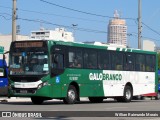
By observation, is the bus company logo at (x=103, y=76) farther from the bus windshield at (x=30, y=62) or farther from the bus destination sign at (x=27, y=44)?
the bus destination sign at (x=27, y=44)

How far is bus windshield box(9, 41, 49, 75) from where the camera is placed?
25250 mm

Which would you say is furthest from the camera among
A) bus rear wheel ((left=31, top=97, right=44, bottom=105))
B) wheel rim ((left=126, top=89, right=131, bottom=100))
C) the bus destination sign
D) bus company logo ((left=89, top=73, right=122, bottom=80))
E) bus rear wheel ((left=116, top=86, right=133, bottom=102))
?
wheel rim ((left=126, top=89, right=131, bottom=100))

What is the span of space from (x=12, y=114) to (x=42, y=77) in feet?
44.6

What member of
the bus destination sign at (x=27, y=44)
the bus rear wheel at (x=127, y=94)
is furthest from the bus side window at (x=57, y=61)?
the bus rear wheel at (x=127, y=94)

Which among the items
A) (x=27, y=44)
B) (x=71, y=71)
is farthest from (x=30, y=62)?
(x=71, y=71)

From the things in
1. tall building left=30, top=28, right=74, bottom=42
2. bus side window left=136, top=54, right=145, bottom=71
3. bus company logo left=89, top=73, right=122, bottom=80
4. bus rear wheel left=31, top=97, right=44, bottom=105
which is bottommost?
bus rear wheel left=31, top=97, right=44, bottom=105

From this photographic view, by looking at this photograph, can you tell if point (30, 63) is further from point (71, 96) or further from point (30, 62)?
point (71, 96)

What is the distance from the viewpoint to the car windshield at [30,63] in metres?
25.2

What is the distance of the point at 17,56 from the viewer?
25766mm

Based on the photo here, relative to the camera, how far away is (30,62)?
25359mm

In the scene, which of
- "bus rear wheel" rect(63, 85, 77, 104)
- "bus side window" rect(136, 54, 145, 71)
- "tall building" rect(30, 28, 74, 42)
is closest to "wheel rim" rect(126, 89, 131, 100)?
"bus side window" rect(136, 54, 145, 71)

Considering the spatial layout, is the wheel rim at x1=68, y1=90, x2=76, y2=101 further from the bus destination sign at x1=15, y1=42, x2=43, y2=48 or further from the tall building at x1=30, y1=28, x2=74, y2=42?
the bus destination sign at x1=15, y1=42, x2=43, y2=48

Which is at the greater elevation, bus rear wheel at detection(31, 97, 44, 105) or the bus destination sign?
the bus destination sign

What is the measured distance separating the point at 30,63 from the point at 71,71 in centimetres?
245
